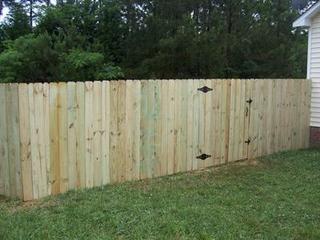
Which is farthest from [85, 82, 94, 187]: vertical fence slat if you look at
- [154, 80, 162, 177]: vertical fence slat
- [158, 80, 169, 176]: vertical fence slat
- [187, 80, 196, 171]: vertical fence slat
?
[187, 80, 196, 171]: vertical fence slat

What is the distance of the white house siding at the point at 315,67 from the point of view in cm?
1034

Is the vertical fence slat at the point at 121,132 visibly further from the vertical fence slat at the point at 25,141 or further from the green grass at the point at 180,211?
the vertical fence slat at the point at 25,141

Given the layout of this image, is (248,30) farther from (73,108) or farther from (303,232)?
(303,232)

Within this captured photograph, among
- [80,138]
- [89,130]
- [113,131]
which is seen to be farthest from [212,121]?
[80,138]

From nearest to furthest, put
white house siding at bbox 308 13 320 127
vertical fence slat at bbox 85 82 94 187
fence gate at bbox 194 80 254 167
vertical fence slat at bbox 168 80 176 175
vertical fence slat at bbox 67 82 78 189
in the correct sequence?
vertical fence slat at bbox 67 82 78 189, vertical fence slat at bbox 85 82 94 187, vertical fence slat at bbox 168 80 176 175, fence gate at bbox 194 80 254 167, white house siding at bbox 308 13 320 127

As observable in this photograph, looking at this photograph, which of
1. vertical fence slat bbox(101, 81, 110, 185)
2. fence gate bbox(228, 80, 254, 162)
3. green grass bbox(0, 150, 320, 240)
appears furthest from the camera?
fence gate bbox(228, 80, 254, 162)

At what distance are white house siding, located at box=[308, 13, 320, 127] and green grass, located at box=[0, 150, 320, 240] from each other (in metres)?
3.38

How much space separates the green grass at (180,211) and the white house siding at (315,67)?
3377mm

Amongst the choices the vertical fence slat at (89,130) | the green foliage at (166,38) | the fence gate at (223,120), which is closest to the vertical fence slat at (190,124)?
the fence gate at (223,120)

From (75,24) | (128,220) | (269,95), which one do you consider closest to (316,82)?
(269,95)

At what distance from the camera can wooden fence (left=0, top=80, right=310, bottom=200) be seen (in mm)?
5820

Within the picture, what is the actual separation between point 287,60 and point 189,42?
4110 mm

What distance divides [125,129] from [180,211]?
177 cm

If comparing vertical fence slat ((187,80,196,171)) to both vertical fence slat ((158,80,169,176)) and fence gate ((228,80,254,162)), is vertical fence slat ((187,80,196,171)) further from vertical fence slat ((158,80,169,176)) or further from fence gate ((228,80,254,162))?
fence gate ((228,80,254,162))
